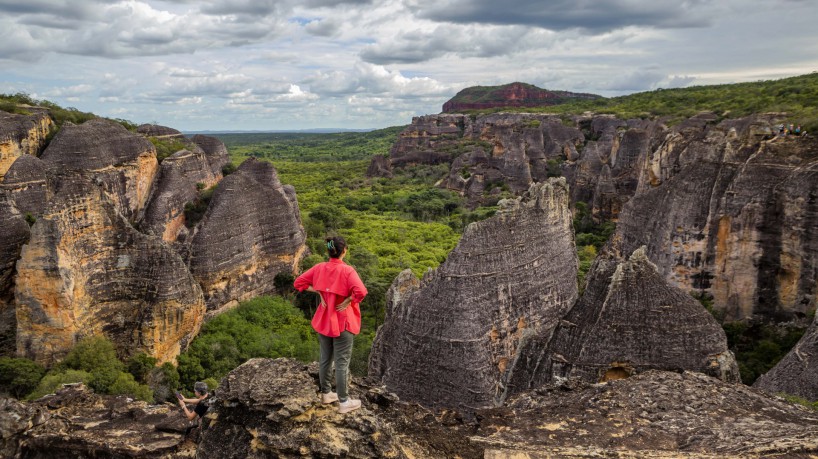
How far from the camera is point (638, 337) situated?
11133 mm

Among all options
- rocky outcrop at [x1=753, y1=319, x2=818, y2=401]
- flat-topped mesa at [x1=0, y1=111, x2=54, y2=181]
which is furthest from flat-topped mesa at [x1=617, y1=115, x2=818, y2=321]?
flat-topped mesa at [x1=0, y1=111, x2=54, y2=181]

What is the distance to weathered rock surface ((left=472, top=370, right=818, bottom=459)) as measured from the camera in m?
6.78

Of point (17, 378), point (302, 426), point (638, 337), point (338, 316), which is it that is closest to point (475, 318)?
point (638, 337)

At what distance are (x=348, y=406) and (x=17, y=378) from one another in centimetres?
1375

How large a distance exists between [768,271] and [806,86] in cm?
5466

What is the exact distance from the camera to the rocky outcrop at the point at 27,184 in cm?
2147

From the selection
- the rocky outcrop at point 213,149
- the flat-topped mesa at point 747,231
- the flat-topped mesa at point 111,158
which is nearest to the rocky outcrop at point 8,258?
the flat-topped mesa at point 111,158

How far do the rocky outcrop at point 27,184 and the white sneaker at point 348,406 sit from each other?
64.2 feet

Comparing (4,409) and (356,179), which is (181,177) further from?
(356,179)

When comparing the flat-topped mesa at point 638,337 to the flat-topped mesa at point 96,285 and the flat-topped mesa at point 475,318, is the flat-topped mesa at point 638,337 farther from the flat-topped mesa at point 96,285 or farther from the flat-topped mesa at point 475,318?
the flat-topped mesa at point 96,285

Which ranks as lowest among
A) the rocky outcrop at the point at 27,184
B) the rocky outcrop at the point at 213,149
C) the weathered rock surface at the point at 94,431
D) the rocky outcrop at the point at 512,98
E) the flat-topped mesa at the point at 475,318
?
the weathered rock surface at the point at 94,431

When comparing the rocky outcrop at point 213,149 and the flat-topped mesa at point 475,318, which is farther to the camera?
the rocky outcrop at point 213,149

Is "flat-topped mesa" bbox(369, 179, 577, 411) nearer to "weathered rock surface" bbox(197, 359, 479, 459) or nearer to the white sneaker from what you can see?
"weathered rock surface" bbox(197, 359, 479, 459)

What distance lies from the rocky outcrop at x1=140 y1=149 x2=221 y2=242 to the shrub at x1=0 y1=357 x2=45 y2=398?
8107 mm
